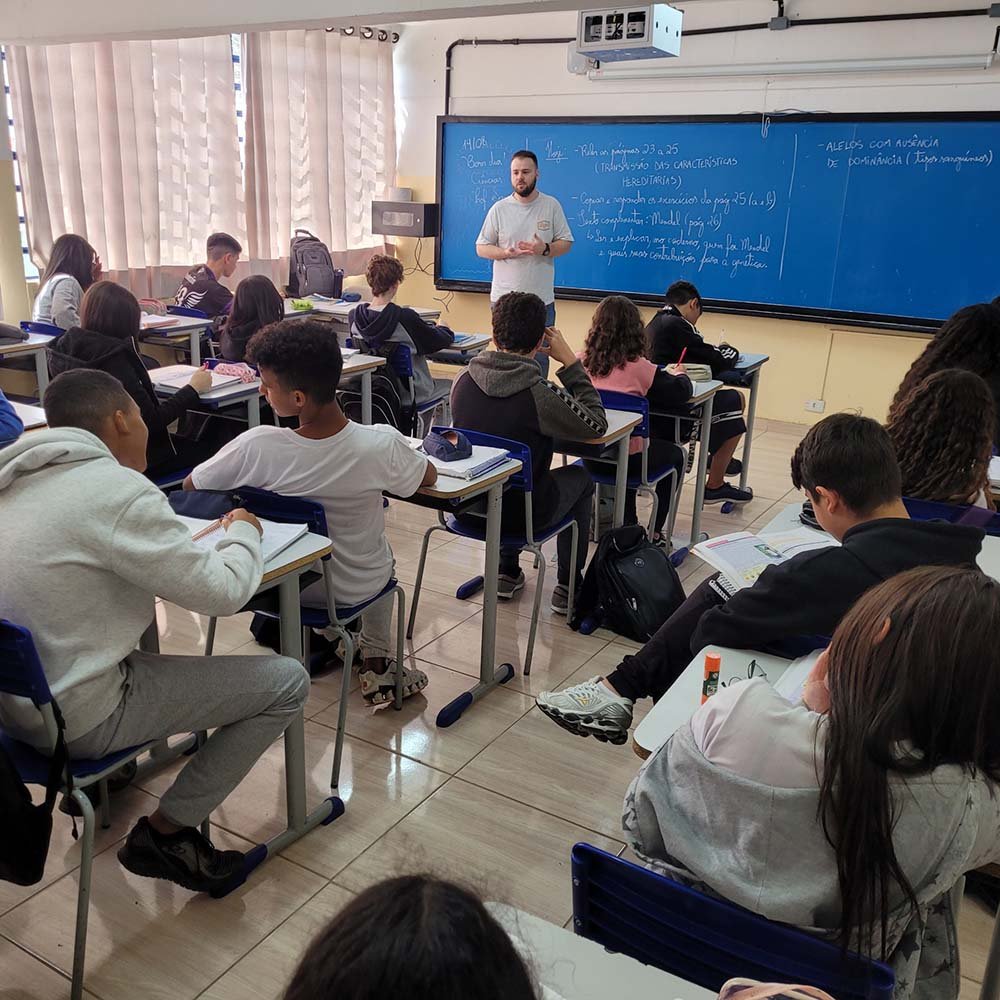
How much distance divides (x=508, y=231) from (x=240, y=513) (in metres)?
4.26

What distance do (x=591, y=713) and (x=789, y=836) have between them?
838 millimetres

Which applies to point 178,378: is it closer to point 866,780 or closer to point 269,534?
point 269,534

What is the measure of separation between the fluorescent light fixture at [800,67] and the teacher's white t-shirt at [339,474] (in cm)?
498

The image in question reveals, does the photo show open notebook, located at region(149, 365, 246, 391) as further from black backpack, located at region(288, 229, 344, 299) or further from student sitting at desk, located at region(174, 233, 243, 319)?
black backpack, located at region(288, 229, 344, 299)

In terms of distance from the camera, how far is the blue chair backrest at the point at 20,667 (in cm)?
156

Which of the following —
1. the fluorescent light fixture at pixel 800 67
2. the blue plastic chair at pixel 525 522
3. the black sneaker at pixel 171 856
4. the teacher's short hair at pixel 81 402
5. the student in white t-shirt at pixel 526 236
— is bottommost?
the black sneaker at pixel 171 856

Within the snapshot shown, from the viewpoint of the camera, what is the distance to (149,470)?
365 centimetres

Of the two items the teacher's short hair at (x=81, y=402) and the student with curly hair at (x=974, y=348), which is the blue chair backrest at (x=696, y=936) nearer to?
the teacher's short hair at (x=81, y=402)

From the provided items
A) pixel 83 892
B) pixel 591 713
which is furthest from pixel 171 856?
pixel 591 713

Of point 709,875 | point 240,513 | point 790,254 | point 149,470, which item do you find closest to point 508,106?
point 790,254

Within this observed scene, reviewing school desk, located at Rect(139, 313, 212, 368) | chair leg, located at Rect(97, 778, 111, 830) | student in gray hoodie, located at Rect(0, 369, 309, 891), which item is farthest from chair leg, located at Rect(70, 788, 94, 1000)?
school desk, located at Rect(139, 313, 212, 368)

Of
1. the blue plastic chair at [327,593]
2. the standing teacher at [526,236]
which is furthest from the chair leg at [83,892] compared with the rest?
the standing teacher at [526,236]

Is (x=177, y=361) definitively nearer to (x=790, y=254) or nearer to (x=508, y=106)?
(x=508, y=106)

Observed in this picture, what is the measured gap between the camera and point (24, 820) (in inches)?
64.4
